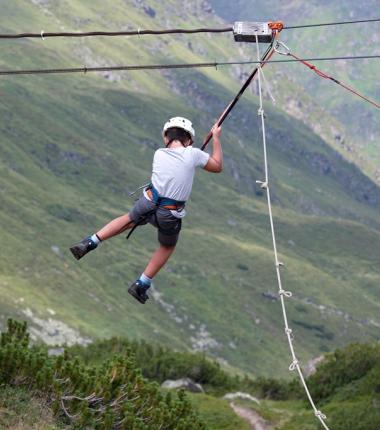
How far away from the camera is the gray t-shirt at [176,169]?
1645 centimetres

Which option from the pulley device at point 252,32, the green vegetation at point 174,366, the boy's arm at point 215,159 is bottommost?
the boy's arm at point 215,159

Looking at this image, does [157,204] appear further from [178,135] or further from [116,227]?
[178,135]

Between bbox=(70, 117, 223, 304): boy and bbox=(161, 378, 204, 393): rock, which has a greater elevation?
bbox=(161, 378, 204, 393): rock

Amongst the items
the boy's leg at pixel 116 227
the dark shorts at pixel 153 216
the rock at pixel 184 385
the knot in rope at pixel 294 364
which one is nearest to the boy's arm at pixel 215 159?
the dark shorts at pixel 153 216

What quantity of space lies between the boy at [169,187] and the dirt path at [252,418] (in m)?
27.1

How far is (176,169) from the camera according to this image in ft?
53.9

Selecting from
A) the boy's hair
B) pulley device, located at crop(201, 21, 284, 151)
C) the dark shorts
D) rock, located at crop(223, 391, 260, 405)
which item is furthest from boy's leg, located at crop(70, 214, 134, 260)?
rock, located at crop(223, 391, 260, 405)

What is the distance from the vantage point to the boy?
54.2 ft

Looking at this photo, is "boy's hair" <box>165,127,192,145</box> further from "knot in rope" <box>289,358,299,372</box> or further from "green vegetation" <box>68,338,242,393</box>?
"green vegetation" <box>68,338,242,393</box>

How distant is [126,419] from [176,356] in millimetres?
40100

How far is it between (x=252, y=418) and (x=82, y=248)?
28569mm

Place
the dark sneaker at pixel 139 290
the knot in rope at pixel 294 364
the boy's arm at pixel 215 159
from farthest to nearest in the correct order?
the dark sneaker at pixel 139 290
the boy's arm at pixel 215 159
the knot in rope at pixel 294 364

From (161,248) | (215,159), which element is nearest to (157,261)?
(161,248)

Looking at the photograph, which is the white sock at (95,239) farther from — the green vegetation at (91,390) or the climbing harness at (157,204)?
the green vegetation at (91,390)
